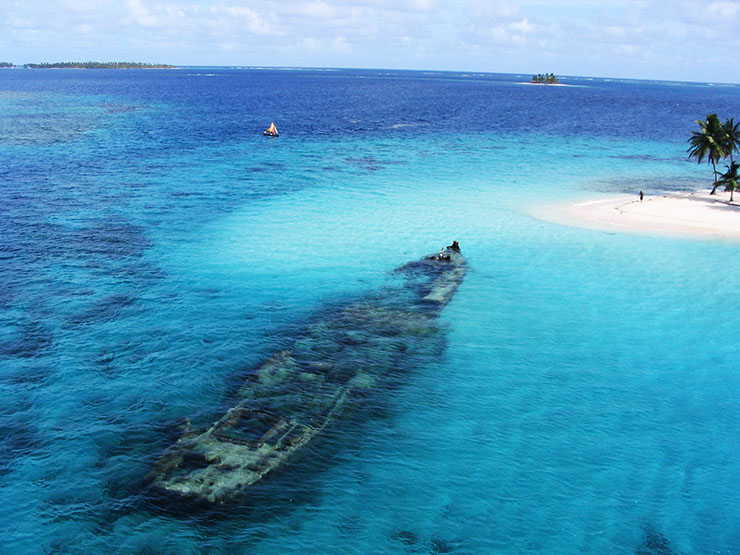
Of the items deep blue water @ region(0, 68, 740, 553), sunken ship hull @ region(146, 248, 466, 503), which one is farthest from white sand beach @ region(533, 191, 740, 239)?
sunken ship hull @ region(146, 248, 466, 503)

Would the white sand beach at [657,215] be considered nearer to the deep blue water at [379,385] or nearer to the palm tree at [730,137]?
the deep blue water at [379,385]

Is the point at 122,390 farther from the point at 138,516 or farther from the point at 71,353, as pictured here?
the point at 138,516

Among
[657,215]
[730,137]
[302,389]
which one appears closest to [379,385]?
[302,389]

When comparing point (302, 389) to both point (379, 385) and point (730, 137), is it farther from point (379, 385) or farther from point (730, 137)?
point (730, 137)

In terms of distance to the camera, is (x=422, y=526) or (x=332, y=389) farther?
(x=332, y=389)

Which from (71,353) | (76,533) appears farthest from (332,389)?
(71,353)

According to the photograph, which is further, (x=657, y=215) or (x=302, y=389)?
(x=657, y=215)

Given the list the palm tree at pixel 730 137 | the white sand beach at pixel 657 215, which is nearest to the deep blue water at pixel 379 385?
the white sand beach at pixel 657 215
